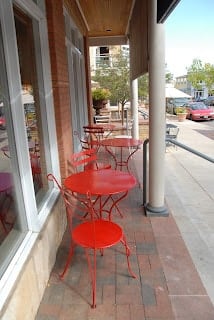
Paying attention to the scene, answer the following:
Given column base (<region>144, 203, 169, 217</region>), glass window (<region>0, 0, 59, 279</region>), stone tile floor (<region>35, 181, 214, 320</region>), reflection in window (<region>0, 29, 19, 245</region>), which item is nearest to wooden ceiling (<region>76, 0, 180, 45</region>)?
glass window (<region>0, 0, 59, 279</region>)

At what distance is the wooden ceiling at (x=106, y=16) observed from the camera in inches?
205

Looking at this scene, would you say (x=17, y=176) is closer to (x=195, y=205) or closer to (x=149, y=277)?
(x=149, y=277)

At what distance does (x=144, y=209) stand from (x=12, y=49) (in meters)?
2.38

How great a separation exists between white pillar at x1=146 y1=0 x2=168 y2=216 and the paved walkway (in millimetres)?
253

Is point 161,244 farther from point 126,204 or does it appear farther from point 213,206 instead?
point 213,206

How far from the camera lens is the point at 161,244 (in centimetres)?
280

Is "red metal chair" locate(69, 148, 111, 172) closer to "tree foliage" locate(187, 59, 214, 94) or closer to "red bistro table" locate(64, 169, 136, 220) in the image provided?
"red bistro table" locate(64, 169, 136, 220)

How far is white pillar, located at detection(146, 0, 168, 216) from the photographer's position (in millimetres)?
2986

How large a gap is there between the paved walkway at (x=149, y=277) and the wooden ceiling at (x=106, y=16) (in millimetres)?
3730

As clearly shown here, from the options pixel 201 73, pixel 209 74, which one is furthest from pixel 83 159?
pixel 201 73

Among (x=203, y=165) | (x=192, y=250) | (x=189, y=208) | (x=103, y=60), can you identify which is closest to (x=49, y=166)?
(x=192, y=250)

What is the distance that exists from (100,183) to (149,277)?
0.87 m

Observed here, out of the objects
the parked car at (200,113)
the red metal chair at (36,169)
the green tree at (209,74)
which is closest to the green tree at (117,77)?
the parked car at (200,113)

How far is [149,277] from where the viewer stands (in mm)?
2344
